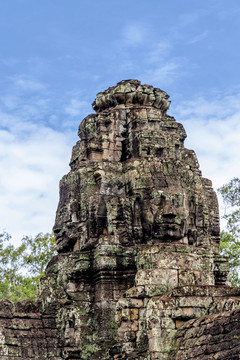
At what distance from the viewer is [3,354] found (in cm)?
1416

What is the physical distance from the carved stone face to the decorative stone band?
291cm

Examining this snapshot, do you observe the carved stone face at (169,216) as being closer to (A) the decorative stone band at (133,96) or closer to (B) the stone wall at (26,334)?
(A) the decorative stone band at (133,96)

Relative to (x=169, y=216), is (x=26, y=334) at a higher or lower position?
lower

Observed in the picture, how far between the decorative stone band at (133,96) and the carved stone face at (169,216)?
291 centimetres

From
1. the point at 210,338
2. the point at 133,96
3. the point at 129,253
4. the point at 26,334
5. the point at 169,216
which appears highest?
the point at 133,96

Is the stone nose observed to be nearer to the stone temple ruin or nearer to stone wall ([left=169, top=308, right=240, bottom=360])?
the stone temple ruin

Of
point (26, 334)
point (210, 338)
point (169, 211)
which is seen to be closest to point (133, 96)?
point (169, 211)

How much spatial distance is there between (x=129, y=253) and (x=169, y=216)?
127 cm

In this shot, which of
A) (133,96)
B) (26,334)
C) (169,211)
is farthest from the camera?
(133,96)

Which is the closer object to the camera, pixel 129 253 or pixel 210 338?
pixel 210 338

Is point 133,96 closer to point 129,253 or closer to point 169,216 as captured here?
point 169,216

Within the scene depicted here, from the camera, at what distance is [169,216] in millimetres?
15984

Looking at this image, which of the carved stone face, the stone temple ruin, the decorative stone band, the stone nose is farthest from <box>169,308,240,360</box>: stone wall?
the decorative stone band

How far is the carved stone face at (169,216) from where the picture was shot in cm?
1585
